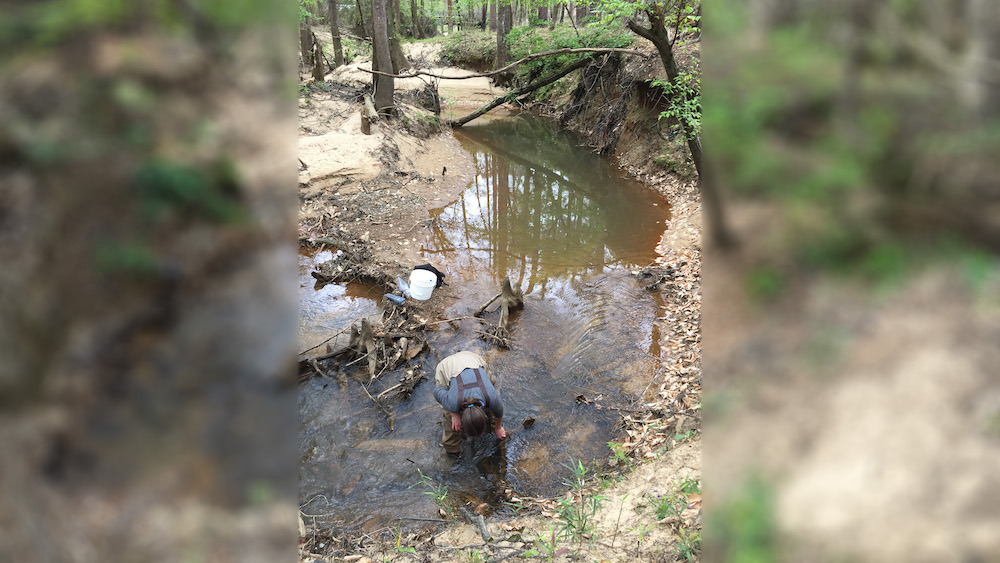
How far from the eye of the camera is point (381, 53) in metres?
11.6

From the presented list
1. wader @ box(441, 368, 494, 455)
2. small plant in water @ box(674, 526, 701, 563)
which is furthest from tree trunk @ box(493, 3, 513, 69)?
small plant in water @ box(674, 526, 701, 563)

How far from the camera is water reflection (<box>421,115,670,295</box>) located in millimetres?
8680

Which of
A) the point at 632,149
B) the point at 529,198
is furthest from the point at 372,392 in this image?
the point at 632,149

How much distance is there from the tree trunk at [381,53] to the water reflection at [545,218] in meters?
3.07

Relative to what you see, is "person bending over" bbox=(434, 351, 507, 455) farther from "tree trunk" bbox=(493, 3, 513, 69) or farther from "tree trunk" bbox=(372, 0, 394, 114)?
"tree trunk" bbox=(493, 3, 513, 69)

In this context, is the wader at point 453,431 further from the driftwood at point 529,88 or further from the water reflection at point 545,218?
the driftwood at point 529,88

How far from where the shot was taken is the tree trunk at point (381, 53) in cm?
1126

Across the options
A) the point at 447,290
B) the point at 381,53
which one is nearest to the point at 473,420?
the point at 447,290

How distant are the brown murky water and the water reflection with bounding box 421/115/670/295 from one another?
40mm

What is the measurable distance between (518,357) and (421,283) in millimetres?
1686
